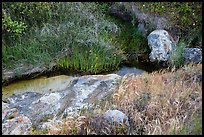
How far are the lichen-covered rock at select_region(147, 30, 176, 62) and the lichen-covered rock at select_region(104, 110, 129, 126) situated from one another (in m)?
4.22

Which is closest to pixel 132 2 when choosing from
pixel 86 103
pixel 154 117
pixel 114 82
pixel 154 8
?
pixel 154 8

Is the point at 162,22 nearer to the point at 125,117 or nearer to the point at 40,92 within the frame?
the point at 40,92

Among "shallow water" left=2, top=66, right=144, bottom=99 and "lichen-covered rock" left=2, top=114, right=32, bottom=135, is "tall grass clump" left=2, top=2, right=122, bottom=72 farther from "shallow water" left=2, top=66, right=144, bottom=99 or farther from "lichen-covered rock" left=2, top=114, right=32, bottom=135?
"lichen-covered rock" left=2, top=114, right=32, bottom=135

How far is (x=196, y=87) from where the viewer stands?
6.52 metres

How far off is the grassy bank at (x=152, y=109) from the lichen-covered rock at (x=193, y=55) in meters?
2.00

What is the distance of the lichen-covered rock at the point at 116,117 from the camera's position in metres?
5.59

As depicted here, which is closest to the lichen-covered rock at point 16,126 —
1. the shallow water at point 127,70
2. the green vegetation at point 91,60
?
the green vegetation at point 91,60

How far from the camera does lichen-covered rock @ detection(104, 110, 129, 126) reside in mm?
5586

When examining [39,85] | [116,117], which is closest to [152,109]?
[116,117]

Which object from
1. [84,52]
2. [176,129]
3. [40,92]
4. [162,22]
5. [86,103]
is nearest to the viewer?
[176,129]

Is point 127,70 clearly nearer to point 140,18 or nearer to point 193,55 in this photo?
point 193,55

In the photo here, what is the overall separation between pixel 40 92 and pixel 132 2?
12.9ft

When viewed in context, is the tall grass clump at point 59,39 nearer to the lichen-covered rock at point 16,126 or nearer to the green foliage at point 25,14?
the green foliage at point 25,14

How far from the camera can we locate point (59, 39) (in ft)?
31.9
